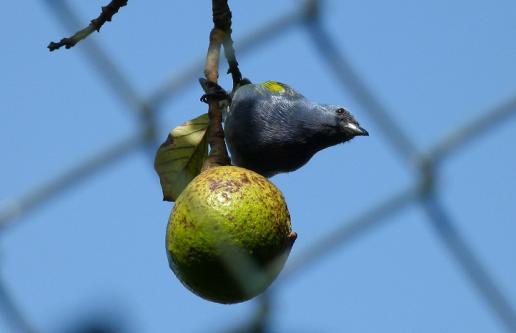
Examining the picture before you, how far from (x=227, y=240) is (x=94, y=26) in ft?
1.23

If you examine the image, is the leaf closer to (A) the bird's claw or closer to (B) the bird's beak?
(A) the bird's claw

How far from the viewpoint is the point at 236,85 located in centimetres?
170

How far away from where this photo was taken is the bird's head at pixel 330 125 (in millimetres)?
2348

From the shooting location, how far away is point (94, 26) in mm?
1271

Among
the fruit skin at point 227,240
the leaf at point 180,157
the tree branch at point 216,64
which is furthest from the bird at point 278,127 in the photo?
the fruit skin at point 227,240

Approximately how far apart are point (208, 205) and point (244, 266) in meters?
0.11

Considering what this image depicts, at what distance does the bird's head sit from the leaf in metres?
0.67

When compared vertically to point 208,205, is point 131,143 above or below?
above

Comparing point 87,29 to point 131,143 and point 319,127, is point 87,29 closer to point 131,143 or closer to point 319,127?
point 131,143

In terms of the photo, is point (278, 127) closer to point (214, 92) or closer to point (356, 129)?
point (356, 129)

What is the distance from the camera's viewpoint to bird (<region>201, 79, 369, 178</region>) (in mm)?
2109

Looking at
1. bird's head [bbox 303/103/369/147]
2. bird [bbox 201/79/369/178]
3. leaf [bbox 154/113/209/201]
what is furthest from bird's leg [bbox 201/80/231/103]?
bird's head [bbox 303/103/369/147]

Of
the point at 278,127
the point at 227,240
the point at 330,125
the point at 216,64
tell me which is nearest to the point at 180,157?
the point at 216,64

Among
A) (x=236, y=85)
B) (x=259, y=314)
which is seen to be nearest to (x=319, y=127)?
(x=236, y=85)
